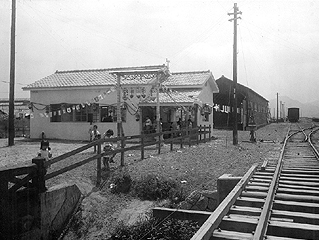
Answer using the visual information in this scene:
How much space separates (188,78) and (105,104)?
673 centimetres

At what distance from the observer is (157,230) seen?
21.0ft

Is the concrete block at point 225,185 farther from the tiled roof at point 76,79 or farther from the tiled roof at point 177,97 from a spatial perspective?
the tiled roof at point 76,79

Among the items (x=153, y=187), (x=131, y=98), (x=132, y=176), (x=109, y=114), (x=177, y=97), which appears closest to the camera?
(x=153, y=187)

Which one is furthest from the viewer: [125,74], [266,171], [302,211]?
[125,74]

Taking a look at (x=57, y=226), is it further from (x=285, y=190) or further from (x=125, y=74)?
(x=125, y=74)

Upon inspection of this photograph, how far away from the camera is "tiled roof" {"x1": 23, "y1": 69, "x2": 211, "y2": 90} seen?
2225cm

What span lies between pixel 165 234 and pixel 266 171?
4187 mm

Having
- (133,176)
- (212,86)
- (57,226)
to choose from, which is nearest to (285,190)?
(133,176)

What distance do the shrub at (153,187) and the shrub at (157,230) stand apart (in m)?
1.54

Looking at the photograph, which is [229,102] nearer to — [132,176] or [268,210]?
[132,176]

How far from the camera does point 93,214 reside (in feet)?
25.9

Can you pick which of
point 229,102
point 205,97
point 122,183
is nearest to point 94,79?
point 205,97

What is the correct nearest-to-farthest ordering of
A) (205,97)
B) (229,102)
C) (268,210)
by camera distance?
(268,210) → (205,97) → (229,102)

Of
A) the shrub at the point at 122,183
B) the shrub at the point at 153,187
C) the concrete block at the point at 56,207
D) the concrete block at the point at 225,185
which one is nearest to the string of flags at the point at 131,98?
the shrub at the point at 122,183
